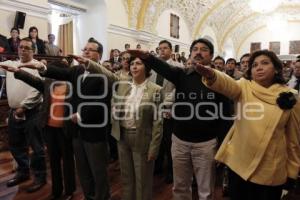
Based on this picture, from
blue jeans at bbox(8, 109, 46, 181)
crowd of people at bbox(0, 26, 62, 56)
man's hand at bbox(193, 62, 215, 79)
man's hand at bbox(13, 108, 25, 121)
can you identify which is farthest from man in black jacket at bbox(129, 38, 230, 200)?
crowd of people at bbox(0, 26, 62, 56)

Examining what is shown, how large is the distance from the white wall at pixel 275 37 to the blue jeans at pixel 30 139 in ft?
63.5

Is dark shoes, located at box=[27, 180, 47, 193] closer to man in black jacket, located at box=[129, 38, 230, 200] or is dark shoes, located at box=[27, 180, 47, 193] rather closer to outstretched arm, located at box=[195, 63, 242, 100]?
man in black jacket, located at box=[129, 38, 230, 200]

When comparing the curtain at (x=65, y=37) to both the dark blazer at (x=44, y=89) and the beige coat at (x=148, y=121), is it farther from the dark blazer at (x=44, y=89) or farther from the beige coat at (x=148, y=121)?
the beige coat at (x=148, y=121)

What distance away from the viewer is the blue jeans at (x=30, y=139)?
350 cm

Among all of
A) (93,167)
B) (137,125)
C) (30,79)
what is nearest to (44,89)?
(30,79)

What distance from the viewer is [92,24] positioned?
830cm

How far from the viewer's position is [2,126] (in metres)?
5.05

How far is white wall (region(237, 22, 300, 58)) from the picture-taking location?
19473 millimetres

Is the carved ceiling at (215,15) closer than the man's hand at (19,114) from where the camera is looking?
No

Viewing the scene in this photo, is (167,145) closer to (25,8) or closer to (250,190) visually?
(250,190)

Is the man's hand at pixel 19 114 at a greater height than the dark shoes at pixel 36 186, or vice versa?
the man's hand at pixel 19 114

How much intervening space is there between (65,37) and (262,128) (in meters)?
7.16

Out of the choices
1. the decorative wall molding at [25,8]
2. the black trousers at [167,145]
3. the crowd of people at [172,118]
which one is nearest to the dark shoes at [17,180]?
the crowd of people at [172,118]

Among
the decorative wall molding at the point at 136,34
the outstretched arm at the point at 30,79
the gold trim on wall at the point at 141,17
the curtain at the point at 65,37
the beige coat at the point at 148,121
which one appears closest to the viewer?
the beige coat at the point at 148,121
